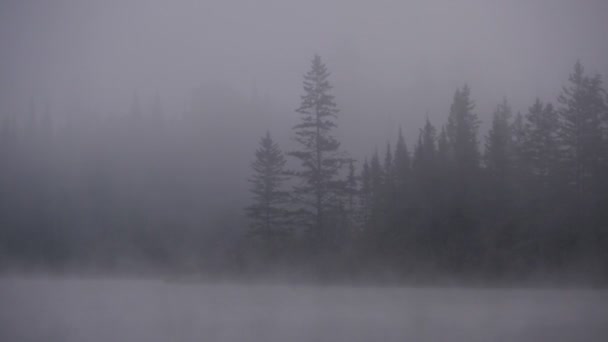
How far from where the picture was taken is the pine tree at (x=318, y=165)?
19922 mm

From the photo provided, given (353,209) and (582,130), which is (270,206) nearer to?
(353,209)

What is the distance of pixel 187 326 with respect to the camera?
997 centimetres

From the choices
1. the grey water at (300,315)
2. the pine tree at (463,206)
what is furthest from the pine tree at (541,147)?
the grey water at (300,315)

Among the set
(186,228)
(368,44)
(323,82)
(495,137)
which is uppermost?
(368,44)

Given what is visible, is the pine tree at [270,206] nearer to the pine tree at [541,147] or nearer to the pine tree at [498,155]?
the pine tree at [498,155]

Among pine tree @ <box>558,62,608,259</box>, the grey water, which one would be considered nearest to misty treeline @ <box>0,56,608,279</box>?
pine tree @ <box>558,62,608,259</box>

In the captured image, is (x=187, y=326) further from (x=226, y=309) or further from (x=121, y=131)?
(x=121, y=131)

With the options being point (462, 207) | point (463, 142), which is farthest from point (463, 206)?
point (463, 142)

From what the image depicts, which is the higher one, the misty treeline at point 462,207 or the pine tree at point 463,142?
the pine tree at point 463,142

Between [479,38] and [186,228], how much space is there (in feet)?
141

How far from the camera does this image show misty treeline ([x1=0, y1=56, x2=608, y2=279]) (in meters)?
19.5

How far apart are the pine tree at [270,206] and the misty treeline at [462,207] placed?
0.05 metres

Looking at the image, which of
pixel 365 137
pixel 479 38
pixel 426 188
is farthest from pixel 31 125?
pixel 479 38

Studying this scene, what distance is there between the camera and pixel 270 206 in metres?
21.8
